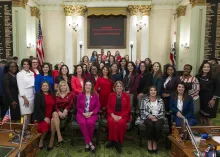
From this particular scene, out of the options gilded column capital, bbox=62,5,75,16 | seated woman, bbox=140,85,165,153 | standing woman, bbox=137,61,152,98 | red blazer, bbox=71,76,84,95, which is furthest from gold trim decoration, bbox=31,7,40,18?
seated woman, bbox=140,85,165,153

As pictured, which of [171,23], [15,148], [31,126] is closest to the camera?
[15,148]

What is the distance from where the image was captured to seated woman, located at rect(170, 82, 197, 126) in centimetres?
412

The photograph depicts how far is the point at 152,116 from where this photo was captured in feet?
13.3

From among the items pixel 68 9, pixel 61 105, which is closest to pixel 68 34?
pixel 68 9

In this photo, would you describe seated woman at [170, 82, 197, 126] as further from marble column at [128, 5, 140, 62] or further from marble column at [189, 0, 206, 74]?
marble column at [128, 5, 140, 62]

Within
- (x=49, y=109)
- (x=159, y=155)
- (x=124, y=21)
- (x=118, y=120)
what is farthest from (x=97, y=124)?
(x=124, y=21)

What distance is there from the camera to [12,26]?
862 cm

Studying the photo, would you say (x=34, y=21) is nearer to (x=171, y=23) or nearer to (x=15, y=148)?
(x=171, y=23)

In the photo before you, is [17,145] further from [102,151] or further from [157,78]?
[157,78]

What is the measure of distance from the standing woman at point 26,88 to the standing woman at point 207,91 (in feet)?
12.0

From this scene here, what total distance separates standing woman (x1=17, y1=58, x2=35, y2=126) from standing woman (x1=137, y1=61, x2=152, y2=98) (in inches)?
98.6

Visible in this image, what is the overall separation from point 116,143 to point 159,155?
846mm

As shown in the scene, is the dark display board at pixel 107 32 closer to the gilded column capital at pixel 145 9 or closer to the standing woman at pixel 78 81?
the gilded column capital at pixel 145 9

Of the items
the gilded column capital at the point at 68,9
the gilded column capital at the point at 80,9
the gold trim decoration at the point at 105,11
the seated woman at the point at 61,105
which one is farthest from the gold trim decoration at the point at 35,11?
the seated woman at the point at 61,105
